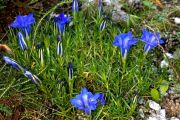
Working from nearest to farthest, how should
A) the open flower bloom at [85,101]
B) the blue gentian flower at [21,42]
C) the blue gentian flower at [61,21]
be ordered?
the open flower bloom at [85,101] < the blue gentian flower at [21,42] < the blue gentian flower at [61,21]

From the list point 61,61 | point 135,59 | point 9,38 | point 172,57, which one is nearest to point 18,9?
point 9,38

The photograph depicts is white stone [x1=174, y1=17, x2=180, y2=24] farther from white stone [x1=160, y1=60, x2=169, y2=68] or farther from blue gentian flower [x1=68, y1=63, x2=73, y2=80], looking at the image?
blue gentian flower [x1=68, y1=63, x2=73, y2=80]

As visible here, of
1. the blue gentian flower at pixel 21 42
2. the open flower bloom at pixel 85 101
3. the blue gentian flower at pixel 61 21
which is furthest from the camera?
the blue gentian flower at pixel 61 21

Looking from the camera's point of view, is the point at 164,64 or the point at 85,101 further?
the point at 164,64

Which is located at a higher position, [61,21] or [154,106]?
[61,21]

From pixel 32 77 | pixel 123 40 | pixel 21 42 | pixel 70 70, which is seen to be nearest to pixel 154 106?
pixel 123 40

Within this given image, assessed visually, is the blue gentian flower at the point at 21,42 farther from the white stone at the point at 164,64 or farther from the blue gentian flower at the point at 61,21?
the white stone at the point at 164,64

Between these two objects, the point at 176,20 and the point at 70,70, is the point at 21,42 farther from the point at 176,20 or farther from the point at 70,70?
the point at 176,20

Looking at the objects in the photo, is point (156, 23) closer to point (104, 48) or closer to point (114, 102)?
point (104, 48)

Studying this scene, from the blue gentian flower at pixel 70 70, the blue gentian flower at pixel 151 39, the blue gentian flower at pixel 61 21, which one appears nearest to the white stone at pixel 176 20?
the blue gentian flower at pixel 151 39
